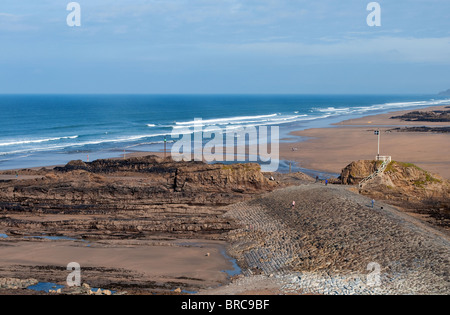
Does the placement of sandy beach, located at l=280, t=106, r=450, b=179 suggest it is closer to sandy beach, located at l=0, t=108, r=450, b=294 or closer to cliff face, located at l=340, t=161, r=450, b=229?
cliff face, located at l=340, t=161, r=450, b=229


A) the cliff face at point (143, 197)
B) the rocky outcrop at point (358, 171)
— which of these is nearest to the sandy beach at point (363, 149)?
the rocky outcrop at point (358, 171)

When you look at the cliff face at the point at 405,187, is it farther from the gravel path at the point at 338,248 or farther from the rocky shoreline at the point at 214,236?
the gravel path at the point at 338,248

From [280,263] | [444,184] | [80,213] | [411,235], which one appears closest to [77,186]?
[80,213]

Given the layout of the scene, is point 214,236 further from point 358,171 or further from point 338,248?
point 358,171

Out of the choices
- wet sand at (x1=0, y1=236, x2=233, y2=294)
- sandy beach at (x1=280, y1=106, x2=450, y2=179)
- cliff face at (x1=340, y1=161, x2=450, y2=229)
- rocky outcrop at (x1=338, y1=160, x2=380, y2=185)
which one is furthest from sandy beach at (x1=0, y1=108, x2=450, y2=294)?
sandy beach at (x1=280, y1=106, x2=450, y2=179)
